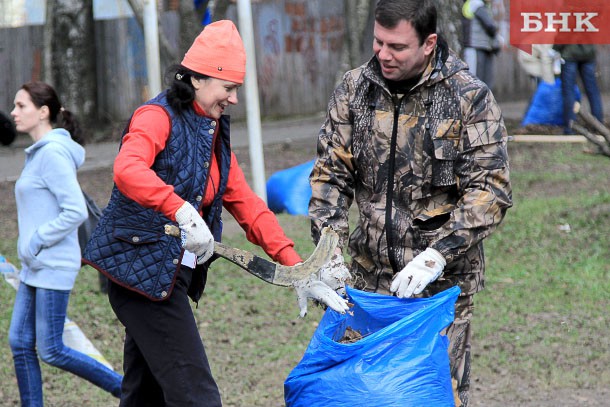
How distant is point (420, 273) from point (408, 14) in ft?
Result: 2.80

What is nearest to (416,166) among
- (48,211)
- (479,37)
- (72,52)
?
(48,211)

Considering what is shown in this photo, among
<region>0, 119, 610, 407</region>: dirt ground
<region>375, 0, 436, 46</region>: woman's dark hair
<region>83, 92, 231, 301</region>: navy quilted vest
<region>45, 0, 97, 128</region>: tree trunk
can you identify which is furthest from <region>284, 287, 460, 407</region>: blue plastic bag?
<region>45, 0, 97, 128</region>: tree trunk

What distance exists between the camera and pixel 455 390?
151 inches

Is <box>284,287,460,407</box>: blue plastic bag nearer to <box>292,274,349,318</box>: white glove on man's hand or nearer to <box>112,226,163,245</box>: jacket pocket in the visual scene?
<box>292,274,349,318</box>: white glove on man's hand

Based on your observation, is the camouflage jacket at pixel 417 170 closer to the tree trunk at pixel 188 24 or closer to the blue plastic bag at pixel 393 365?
the blue plastic bag at pixel 393 365

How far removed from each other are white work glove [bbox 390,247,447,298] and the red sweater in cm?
59

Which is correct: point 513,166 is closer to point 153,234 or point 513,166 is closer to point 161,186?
point 153,234

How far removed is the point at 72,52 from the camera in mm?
15812

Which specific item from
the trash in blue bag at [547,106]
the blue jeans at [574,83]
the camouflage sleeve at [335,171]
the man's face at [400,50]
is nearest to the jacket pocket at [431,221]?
the camouflage sleeve at [335,171]

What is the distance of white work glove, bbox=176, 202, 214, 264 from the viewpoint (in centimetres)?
347

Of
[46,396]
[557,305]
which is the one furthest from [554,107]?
[46,396]

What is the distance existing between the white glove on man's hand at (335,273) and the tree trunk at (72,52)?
12.7 meters

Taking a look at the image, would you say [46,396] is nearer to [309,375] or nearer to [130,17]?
[309,375]

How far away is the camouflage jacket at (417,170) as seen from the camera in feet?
11.8
